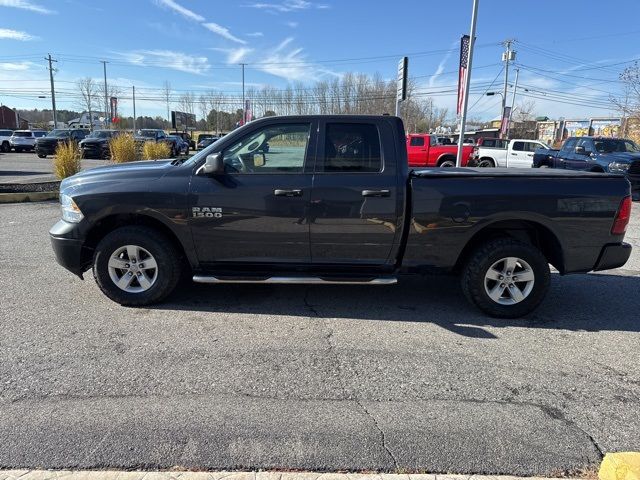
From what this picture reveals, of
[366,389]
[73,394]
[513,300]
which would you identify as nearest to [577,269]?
[513,300]

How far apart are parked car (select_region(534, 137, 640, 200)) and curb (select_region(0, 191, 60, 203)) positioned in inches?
665

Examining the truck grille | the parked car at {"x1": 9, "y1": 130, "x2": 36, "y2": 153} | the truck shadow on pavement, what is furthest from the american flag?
the parked car at {"x1": 9, "y1": 130, "x2": 36, "y2": 153}

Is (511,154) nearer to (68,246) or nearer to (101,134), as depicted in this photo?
(68,246)

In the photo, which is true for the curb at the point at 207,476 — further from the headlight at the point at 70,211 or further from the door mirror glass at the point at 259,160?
the door mirror glass at the point at 259,160

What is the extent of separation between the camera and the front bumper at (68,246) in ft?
14.6

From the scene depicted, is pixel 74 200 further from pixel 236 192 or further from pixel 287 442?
pixel 287 442

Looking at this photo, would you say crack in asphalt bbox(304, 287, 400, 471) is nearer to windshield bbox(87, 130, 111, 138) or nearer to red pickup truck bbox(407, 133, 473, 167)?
red pickup truck bbox(407, 133, 473, 167)

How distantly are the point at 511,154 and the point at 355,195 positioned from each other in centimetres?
1910

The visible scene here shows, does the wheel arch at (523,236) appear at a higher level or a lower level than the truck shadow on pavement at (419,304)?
higher

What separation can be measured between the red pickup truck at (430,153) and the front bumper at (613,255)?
1806 cm

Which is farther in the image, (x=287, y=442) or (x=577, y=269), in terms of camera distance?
(x=577, y=269)

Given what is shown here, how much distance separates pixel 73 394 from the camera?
9.98 ft

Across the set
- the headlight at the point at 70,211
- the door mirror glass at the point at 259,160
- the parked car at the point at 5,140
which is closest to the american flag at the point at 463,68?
the door mirror glass at the point at 259,160

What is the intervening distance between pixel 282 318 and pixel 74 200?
2.37 meters
